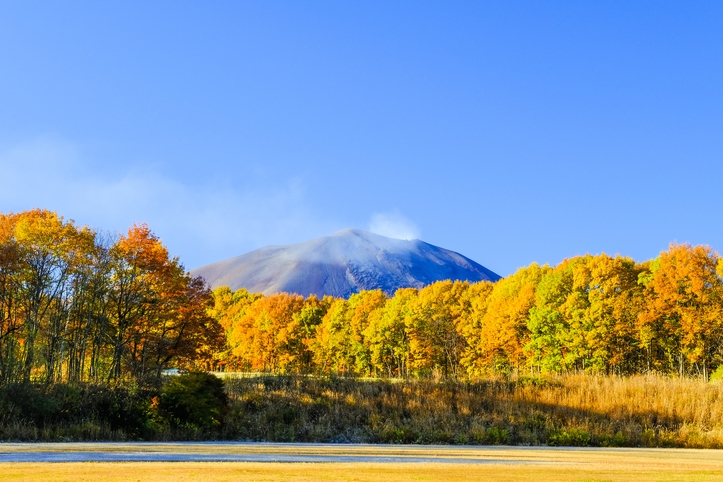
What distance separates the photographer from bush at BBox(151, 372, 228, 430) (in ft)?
102

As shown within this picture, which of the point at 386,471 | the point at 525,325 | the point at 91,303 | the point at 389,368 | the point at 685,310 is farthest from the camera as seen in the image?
the point at 389,368

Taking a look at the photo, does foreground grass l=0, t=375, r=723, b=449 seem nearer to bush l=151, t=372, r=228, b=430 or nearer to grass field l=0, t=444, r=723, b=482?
bush l=151, t=372, r=228, b=430

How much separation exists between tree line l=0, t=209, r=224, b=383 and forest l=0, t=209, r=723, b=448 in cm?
14

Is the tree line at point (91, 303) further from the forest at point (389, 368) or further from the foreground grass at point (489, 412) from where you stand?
the foreground grass at point (489, 412)

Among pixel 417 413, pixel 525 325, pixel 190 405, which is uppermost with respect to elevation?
pixel 525 325

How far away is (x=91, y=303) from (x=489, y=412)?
2677 centimetres

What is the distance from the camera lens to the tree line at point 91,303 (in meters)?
39.6

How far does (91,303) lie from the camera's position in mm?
44281

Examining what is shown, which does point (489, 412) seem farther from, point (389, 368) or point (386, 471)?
point (389, 368)

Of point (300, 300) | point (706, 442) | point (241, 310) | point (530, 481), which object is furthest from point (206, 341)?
point (241, 310)

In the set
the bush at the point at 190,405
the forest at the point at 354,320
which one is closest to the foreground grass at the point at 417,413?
the bush at the point at 190,405

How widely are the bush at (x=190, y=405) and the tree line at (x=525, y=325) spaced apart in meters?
12.9

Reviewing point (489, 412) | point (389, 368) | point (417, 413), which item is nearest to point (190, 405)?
point (417, 413)

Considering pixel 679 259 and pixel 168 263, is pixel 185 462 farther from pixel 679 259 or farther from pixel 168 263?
pixel 679 259
